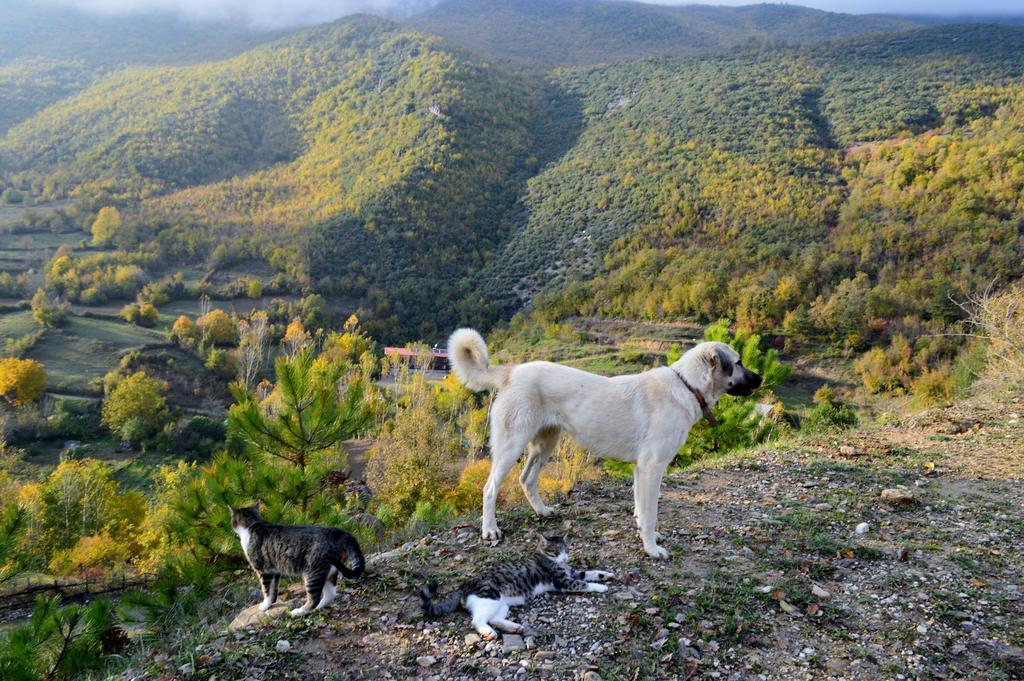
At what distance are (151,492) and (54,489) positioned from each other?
8651 mm

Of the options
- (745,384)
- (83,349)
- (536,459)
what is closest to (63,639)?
(536,459)

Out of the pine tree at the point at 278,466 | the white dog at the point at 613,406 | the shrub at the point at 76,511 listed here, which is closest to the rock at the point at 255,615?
the pine tree at the point at 278,466

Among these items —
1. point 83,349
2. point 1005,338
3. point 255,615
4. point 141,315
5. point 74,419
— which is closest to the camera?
point 255,615

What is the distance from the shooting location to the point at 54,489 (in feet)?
81.3

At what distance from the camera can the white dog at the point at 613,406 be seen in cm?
482

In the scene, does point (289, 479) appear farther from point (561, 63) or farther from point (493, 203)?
point (561, 63)

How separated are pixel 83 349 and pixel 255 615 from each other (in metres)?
55.8

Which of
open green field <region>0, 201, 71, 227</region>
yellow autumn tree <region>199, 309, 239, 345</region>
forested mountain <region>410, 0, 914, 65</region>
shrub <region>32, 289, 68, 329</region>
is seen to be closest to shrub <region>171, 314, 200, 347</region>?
yellow autumn tree <region>199, 309, 239, 345</region>

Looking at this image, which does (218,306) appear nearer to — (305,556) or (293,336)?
(293,336)

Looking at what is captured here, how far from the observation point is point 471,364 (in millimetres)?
5027

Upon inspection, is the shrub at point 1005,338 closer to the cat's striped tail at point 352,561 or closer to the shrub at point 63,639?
the cat's striped tail at point 352,561

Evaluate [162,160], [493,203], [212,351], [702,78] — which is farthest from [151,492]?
[702,78]

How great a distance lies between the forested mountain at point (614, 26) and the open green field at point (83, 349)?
106m

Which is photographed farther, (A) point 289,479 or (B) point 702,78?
(B) point 702,78
